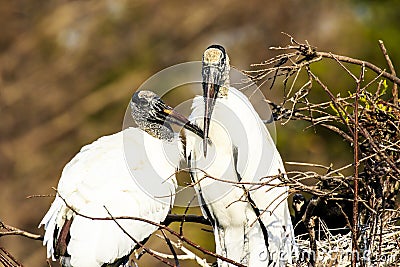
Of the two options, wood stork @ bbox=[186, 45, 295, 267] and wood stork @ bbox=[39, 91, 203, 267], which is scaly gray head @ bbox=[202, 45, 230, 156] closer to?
wood stork @ bbox=[186, 45, 295, 267]

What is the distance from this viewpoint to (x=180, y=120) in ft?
14.5

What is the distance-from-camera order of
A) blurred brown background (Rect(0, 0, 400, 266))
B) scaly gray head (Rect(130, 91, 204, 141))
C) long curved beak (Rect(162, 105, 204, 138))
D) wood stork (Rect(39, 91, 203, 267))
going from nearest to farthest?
wood stork (Rect(39, 91, 203, 267)) → long curved beak (Rect(162, 105, 204, 138)) → scaly gray head (Rect(130, 91, 204, 141)) → blurred brown background (Rect(0, 0, 400, 266))

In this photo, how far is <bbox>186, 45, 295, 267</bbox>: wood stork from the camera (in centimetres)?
412

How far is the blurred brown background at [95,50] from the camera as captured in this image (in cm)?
1160

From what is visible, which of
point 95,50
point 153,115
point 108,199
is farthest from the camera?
point 95,50

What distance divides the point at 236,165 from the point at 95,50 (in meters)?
10.6

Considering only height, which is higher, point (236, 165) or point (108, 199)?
point (236, 165)

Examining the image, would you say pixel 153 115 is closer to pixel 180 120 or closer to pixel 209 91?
pixel 180 120

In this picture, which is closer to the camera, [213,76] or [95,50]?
[213,76]

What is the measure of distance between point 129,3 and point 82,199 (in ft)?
36.7

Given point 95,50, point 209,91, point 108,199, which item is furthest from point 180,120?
point 95,50

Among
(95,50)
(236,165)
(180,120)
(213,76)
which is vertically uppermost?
(95,50)

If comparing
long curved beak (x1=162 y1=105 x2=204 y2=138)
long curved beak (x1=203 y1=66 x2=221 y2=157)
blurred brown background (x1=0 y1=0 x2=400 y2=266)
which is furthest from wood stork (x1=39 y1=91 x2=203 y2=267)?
blurred brown background (x1=0 y1=0 x2=400 y2=266)

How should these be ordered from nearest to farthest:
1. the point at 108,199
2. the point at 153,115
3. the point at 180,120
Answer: the point at 108,199
the point at 180,120
the point at 153,115
